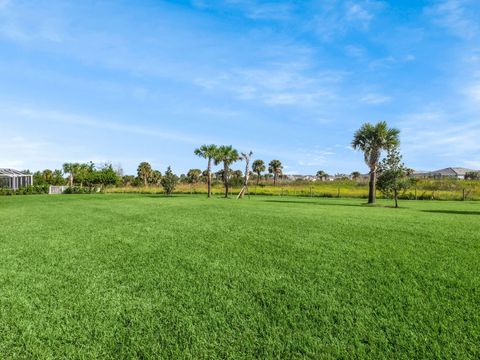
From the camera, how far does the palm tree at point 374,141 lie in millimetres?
30484

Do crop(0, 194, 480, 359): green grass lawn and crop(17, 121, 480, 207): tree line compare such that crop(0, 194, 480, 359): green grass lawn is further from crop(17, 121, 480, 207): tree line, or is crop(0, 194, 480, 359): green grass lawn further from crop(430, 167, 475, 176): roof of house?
crop(430, 167, 475, 176): roof of house

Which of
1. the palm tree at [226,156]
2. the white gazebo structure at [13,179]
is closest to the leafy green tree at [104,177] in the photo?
the white gazebo structure at [13,179]

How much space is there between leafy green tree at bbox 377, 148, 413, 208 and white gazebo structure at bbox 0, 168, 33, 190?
44.3 m

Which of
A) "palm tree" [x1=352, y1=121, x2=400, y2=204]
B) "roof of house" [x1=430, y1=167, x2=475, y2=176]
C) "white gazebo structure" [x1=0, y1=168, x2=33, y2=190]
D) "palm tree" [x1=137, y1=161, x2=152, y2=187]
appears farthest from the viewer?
"roof of house" [x1=430, y1=167, x2=475, y2=176]

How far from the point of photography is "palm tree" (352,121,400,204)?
30.5m

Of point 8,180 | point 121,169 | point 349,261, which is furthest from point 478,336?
point 121,169

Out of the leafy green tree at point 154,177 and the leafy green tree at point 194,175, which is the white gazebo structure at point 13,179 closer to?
the leafy green tree at point 154,177

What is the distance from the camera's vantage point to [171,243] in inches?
261

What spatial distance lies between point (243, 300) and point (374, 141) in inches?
1202

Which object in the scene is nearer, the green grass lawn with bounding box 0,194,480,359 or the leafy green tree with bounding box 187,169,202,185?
the green grass lawn with bounding box 0,194,480,359

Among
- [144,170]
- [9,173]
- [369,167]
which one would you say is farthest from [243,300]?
[144,170]

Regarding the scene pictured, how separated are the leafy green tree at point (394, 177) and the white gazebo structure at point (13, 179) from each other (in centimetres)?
4435

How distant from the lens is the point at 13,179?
46125 millimetres

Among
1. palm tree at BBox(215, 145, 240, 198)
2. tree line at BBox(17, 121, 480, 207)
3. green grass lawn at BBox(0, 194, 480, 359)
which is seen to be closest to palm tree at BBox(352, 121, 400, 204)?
tree line at BBox(17, 121, 480, 207)
